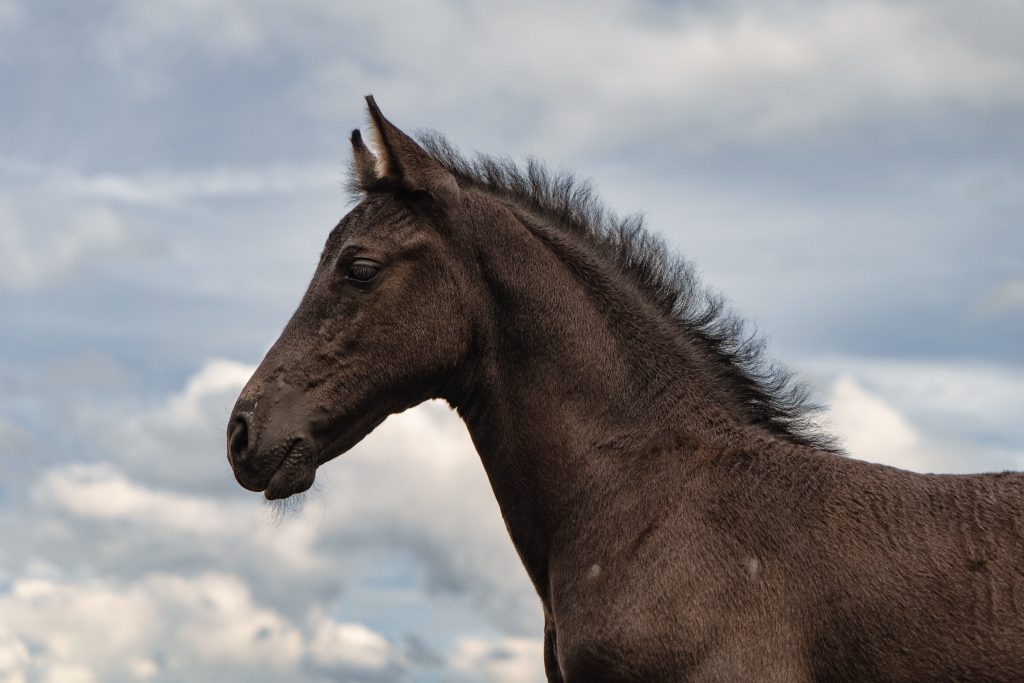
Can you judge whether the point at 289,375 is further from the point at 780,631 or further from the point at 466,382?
the point at 780,631

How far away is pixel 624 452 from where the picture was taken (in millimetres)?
6859

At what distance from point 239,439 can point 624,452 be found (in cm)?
245

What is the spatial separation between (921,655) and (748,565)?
3.48 ft

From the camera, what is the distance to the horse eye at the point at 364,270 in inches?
275

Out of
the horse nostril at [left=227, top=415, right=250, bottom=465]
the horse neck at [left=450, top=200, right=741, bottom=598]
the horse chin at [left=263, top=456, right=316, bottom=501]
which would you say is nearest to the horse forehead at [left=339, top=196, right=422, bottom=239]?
the horse neck at [left=450, top=200, right=741, bottom=598]

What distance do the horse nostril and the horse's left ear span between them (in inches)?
72.7

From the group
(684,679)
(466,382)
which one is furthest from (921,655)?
(466,382)

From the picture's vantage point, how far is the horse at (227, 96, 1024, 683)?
6.20 metres

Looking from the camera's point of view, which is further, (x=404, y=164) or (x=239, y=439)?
(x=404, y=164)

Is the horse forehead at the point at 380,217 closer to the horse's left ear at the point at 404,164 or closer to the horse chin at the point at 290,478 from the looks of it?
the horse's left ear at the point at 404,164

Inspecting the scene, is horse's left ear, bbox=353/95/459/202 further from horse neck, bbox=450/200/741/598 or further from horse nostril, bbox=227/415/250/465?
horse nostril, bbox=227/415/250/465

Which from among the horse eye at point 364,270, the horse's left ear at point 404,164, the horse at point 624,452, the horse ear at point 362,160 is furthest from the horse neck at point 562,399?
the horse ear at point 362,160

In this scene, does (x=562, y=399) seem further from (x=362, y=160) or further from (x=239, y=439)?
(x=362, y=160)

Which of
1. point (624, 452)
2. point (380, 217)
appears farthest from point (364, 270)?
point (624, 452)
